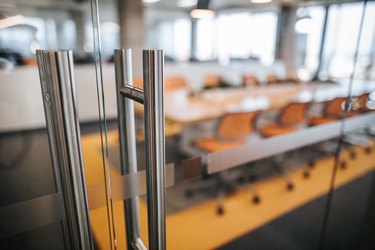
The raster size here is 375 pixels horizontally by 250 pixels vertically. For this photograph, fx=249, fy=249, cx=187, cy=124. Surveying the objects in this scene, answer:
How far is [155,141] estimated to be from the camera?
653 mm

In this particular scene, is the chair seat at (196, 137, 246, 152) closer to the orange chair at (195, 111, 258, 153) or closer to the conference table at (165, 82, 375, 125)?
the orange chair at (195, 111, 258, 153)

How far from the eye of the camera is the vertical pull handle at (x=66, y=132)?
0.54 metres

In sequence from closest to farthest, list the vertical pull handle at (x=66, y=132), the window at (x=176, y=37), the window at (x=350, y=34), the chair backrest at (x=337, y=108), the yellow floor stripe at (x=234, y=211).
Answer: the vertical pull handle at (x=66, y=132) < the yellow floor stripe at (x=234, y=211) < the window at (x=350, y=34) < the chair backrest at (x=337, y=108) < the window at (x=176, y=37)

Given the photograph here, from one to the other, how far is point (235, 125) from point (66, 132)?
6.19 ft

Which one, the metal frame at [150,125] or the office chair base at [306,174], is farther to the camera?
the office chair base at [306,174]

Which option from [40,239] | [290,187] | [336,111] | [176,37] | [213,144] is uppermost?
[176,37]

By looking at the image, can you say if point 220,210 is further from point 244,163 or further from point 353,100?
point 353,100

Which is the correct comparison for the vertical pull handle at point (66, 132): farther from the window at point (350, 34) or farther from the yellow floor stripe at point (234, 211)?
the window at point (350, 34)

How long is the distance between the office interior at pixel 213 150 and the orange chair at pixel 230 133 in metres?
0.01

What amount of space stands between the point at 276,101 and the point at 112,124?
267cm

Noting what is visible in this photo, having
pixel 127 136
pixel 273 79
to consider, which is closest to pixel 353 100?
pixel 127 136

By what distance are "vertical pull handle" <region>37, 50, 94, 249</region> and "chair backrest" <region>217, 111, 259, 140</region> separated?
1.76 meters

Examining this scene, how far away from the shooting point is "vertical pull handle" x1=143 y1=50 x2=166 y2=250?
614 mm

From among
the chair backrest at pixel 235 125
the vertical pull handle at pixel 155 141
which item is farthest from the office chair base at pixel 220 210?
the vertical pull handle at pixel 155 141
